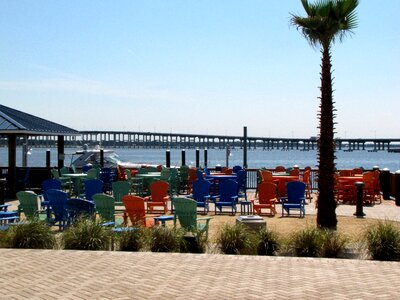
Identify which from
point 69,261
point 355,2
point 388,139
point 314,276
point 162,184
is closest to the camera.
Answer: point 314,276

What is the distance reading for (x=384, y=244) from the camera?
32.0 ft

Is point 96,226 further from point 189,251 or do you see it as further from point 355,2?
point 355,2

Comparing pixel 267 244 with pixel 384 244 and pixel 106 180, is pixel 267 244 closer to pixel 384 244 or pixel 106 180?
pixel 384 244

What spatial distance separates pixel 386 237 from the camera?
9.85 metres

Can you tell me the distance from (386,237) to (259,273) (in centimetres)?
258

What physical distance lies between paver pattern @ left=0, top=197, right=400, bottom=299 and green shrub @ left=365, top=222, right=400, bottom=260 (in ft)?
1.49

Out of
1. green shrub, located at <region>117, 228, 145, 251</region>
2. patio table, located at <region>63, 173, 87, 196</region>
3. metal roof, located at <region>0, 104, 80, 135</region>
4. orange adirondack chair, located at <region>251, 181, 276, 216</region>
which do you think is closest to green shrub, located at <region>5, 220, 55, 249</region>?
green shrub, located at <region>117, 228, 145, 251</region>

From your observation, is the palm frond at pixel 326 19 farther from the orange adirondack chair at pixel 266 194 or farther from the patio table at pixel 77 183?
the patio table at pixel 77 183

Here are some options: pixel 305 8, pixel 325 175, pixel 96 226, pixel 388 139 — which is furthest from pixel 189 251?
pixel 388 139

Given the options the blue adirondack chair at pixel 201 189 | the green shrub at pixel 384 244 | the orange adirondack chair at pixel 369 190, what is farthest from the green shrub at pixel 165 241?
the orange adirondack chair at pixel 369 190

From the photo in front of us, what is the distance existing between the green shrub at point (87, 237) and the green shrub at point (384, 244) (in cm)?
424

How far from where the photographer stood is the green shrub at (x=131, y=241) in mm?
10367

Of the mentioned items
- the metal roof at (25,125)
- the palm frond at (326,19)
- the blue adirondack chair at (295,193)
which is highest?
the palm frond at (326,19)

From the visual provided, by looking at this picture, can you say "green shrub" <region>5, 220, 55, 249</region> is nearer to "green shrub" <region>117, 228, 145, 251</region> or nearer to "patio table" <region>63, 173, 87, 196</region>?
"green shrub" <region>117, 228, 145, 251</region>
